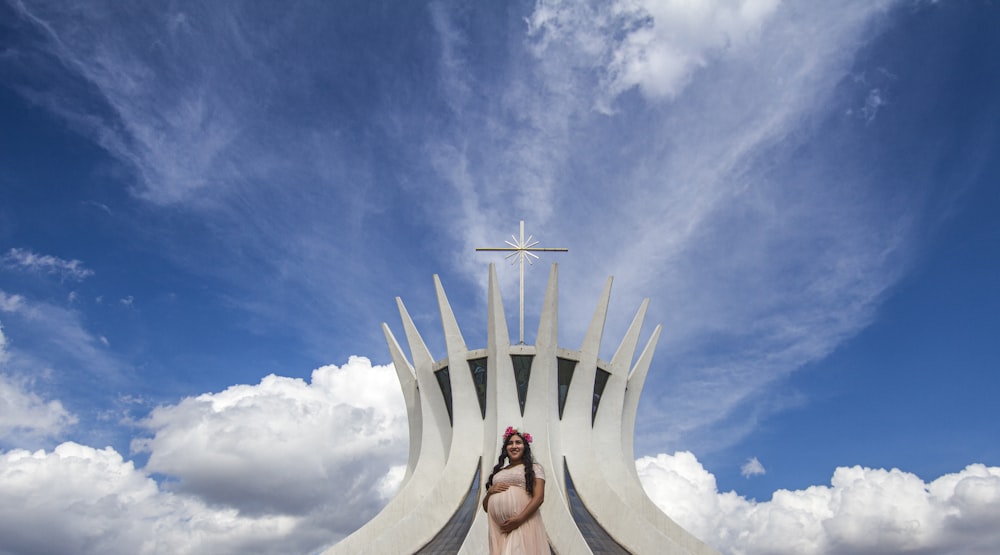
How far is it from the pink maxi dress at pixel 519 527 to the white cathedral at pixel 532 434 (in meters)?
15.4

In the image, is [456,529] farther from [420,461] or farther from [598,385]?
[598,385]

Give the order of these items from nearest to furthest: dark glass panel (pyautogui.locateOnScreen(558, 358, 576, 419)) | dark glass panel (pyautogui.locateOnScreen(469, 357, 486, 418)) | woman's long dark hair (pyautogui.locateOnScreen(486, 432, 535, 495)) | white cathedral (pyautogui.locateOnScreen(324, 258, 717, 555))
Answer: woman's long dark hair (pyautogui.locateOnScreen(486, 432, 535, 495))
white cathedral (pyautogui.locateOnScreen(324, 258, 717, 555))
dark glass panel (pyautogui.locateOnScreen(469, 357, 486, 418))
dark glass panel (pyautogui.locateOnScreen(558, 358, 576, 419))

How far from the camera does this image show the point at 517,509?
23.7 feet

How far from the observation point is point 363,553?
23.1 meters

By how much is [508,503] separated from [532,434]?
726 inches

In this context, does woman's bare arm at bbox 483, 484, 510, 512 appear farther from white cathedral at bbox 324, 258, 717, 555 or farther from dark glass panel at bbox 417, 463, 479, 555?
dark glass panel at bbox 417, 463, 479, 555

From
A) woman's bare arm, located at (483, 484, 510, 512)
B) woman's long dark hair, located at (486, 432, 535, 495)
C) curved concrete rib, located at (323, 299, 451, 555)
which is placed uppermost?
curved concrete rib, located at (323, 299, 451, 555)

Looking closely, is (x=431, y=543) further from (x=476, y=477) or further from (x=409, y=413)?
(x=409, y=413)

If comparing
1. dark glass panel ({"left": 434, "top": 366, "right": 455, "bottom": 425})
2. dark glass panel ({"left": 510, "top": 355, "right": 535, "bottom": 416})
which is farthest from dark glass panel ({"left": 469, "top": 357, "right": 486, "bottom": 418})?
dark glass panel ({"left": 510, "top": 355, "right": 535, "bottom": 416})

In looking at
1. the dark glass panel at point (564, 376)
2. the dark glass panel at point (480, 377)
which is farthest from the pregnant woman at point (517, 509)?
the dark glass panel at point (564, 376)

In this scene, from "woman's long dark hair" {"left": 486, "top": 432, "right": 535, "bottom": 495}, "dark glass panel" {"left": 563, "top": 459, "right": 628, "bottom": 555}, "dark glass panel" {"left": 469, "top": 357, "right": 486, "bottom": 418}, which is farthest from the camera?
"dark glass panel" {"left": 469, "top": 357, "right": 486, "bottom": 418}

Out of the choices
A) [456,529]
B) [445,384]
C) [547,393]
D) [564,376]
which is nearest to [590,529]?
[456,529]

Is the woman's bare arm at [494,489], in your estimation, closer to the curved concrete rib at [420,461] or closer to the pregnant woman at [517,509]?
the pregnant woman at [517,509]

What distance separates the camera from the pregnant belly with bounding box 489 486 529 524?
722 centimetres
